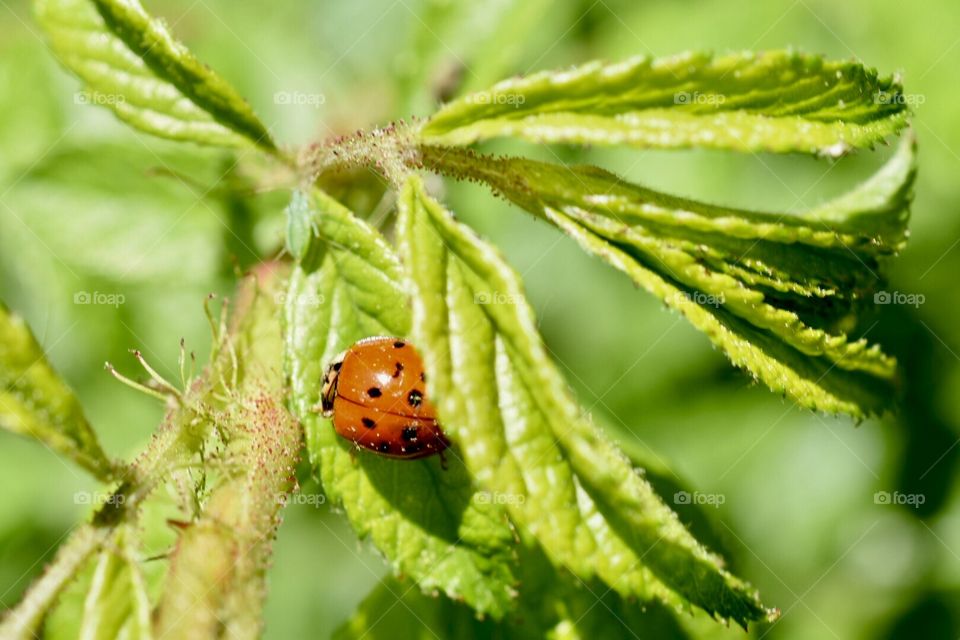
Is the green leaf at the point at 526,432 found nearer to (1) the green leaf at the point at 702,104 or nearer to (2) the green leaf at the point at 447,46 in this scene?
(1) the green leaf at the point at 702,104

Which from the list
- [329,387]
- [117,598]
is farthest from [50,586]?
[329,387]

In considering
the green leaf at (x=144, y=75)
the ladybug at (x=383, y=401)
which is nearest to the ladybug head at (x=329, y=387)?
the ladybug at (x=383, y=401)

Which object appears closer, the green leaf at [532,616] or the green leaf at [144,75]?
the green leaf at [144,75]

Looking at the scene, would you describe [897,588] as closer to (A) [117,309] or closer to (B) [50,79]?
(A) [117,309]

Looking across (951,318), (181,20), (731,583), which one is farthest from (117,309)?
(951,318)

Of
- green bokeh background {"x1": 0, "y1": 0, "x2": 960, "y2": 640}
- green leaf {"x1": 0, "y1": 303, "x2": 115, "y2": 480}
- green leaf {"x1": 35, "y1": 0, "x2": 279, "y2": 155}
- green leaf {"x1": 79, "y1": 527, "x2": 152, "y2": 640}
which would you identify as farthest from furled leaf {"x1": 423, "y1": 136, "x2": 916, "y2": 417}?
green bokeh background {"x1": 0, "y1": 0, "x2": 960, "y2": 640}

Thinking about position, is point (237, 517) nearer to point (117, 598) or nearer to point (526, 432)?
point (117, 598)

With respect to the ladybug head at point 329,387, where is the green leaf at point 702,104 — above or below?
above
